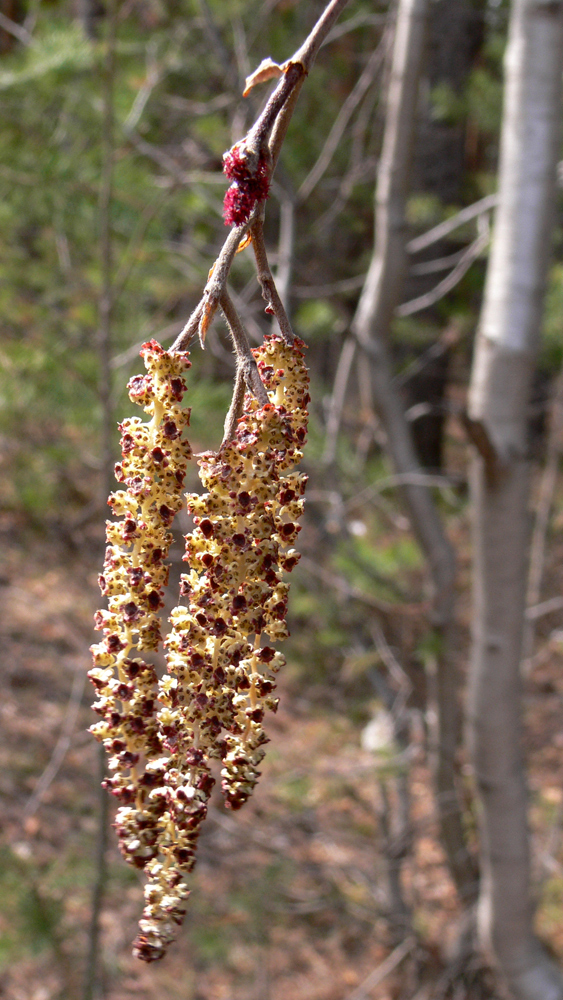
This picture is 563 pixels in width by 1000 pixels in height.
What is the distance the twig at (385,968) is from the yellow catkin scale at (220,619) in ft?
11.7

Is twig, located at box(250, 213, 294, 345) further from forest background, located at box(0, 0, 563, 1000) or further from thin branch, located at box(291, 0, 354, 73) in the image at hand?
forest background, located at box(0, 0, 563, 1000)

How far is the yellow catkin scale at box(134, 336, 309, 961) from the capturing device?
2.13 feet

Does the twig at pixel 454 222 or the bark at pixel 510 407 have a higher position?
the twig at pixel 454 222

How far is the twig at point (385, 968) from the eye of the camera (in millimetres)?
3776

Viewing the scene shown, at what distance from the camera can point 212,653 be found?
0.66 m

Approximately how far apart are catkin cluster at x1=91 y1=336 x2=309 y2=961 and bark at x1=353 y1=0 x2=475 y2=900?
220cm

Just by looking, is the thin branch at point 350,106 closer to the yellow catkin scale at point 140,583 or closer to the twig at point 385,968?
the yellow catkin scale at point 140,583

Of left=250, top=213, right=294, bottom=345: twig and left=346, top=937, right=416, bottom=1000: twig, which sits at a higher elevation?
left=250, top=213, right=294, bottom=345: twig

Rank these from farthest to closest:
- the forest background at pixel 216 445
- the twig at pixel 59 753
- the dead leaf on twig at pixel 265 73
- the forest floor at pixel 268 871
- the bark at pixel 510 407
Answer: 1. the forest floor at pixel 268 871
2. the twig at pixel 59 753
3. the forest background at pixel 216 445
4. the bark at pixel 510 407
5. the dead leaf on twig at pixel 265 73

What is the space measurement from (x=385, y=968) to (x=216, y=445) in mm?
2656

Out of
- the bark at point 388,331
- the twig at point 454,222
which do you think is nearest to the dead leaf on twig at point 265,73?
the bark at point 388,331

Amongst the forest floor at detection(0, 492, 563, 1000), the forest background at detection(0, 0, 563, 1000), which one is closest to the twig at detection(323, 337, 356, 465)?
the forest background at detection(0, 0, 563, 1000)

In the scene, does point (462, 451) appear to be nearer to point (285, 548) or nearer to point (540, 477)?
point (540, 477)

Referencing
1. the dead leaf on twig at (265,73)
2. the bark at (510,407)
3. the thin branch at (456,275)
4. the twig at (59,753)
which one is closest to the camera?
the dead leaf on twig at (265,73)
